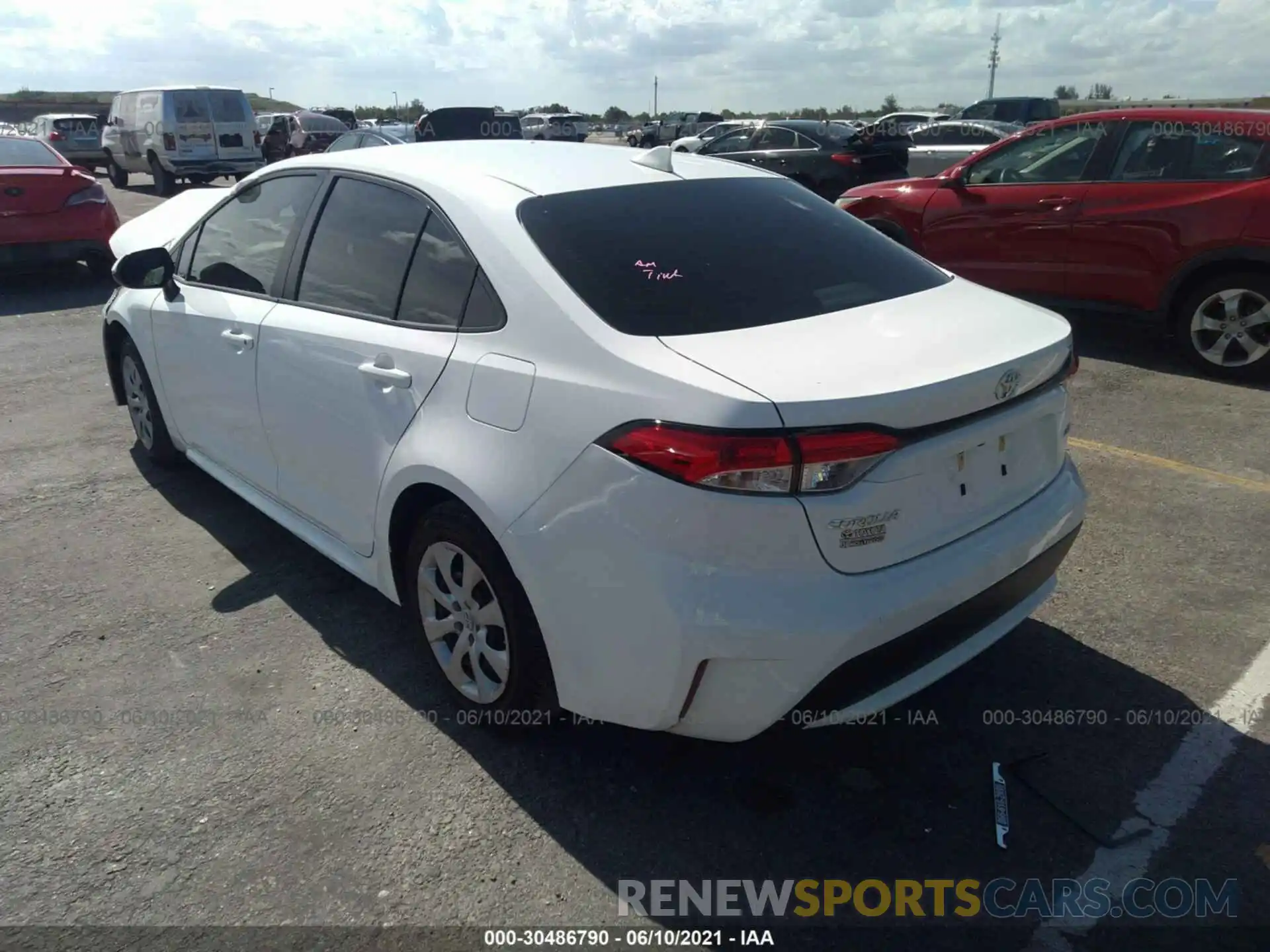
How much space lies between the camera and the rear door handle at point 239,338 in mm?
3717

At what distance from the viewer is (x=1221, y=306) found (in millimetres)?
6320

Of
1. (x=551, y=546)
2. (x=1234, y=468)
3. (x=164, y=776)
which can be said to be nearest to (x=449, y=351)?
(x=551, y=546)

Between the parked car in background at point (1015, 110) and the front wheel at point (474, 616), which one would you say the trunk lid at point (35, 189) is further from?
the parked car in background at point (1015, 110)

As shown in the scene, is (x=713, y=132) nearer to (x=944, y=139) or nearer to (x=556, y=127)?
(x=556, y=127)

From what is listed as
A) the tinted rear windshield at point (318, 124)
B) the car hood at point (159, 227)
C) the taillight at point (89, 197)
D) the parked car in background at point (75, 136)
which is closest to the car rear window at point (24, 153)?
the taillight at point (89, 197)

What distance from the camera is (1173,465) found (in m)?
5.03

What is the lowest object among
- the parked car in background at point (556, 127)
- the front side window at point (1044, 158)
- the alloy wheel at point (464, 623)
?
the alloy wheel at point (464, 623)

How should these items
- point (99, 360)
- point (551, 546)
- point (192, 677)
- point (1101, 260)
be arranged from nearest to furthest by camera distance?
point (551, 546) < point (192, 677) < point (1101, 260) < point (99, 360)

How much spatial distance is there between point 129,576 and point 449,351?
2195 mm

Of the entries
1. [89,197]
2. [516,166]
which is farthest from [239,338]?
[89,197]

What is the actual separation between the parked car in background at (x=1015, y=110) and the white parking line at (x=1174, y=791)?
27.7 meters

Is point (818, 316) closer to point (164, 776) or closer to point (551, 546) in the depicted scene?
point (551, 546)

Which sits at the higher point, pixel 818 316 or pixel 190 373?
pixel 818 316

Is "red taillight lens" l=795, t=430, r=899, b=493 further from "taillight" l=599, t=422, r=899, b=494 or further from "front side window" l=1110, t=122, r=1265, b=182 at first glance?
"front side window" l=1110, t=122, r=1265, b=182
